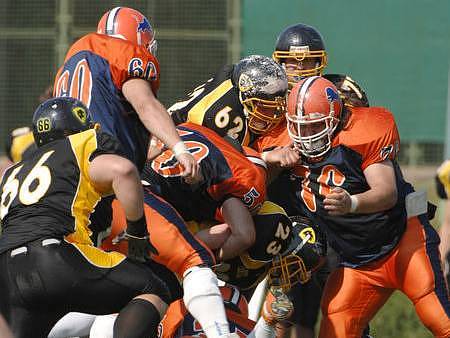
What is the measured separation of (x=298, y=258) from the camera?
5.61 meters

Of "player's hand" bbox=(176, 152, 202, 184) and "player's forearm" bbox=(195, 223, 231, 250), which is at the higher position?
"player's hand" bbox=(176, 152, 202, 184)

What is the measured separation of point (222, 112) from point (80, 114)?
1212mm

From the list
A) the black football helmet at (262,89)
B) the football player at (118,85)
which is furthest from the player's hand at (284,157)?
the football player at (118,85)

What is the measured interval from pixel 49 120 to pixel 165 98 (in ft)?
27.1

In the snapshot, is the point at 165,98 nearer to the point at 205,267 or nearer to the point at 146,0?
the point at 146,0

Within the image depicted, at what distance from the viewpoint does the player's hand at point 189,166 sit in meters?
4.97

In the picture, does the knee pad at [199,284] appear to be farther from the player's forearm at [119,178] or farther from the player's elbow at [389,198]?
the player's elbow at [389,198]

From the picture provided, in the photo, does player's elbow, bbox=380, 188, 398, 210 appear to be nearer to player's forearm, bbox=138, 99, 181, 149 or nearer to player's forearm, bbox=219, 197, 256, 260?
player's forearm, bbox=219, 197, 256, 260

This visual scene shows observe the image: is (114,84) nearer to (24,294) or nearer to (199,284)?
(199,284)

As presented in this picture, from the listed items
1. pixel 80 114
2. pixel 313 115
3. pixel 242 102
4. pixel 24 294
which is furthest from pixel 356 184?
pixel 24 294

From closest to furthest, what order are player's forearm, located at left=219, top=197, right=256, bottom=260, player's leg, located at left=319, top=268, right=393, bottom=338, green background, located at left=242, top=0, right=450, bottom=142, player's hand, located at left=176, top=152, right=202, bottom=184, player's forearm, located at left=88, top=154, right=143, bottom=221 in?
player's forearm, located at left=88, top=154, right=143, bottom=221, player's hand, located at left=176, top=152, right=202, bottom=184, player's forearm, located at left=219, top=197, right=256, bottom=260, player's leg, located at left=319, top=268, right=393, bottom=338, green background, located at left=242, top=0, right=450, bottom=142

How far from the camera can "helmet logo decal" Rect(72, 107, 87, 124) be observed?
15.9 feet

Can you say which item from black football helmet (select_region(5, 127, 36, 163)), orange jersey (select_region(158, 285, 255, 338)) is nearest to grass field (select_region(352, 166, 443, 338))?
orange jersey (select_region(158, 285, 255, 338))

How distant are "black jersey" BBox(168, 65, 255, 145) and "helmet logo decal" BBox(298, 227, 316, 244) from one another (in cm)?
60
